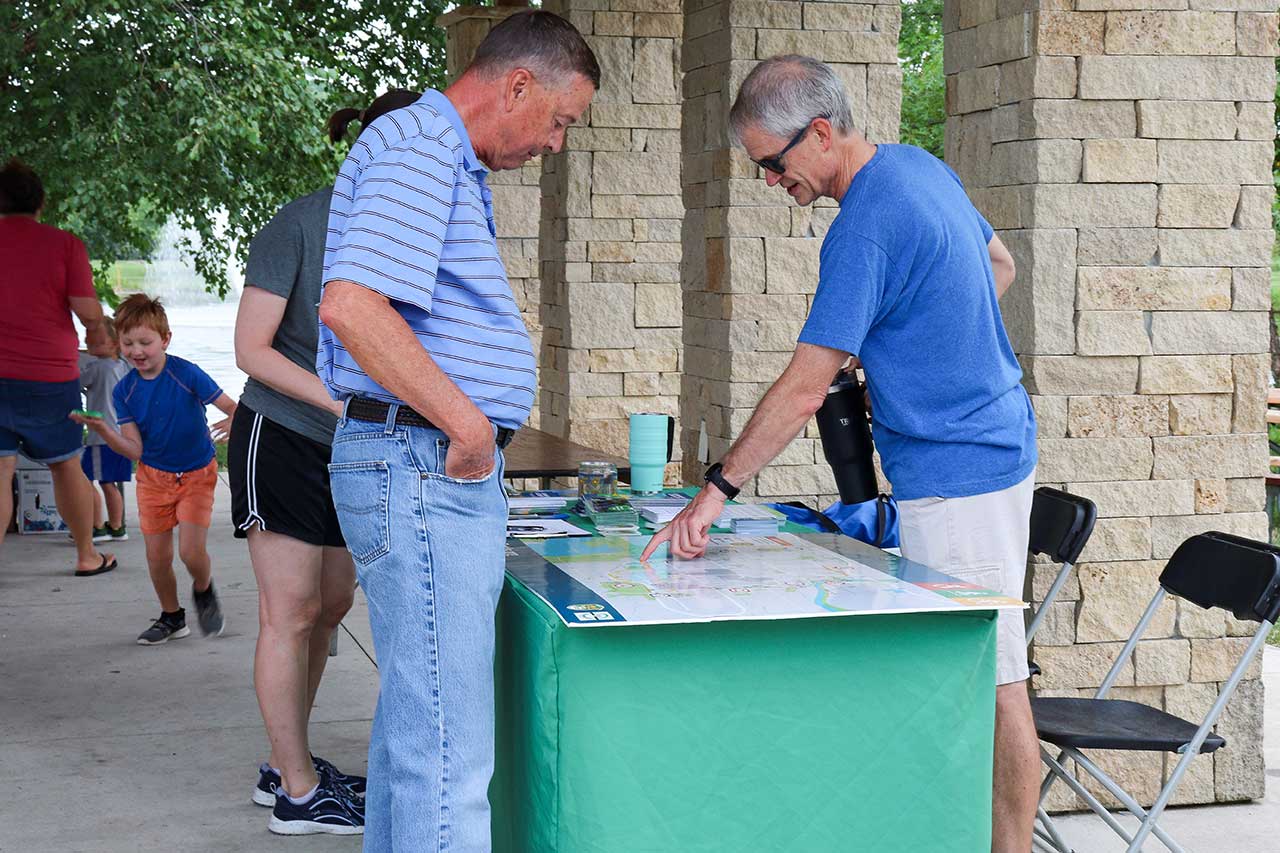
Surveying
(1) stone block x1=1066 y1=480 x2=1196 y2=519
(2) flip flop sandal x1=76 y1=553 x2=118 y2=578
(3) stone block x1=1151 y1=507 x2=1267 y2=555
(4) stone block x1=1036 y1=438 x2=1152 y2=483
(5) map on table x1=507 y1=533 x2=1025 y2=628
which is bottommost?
(2) flip flop sandal x1=76 y1=553 x2=118 y2=578

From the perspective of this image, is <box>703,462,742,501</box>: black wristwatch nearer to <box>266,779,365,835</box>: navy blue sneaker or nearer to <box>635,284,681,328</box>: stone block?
<box>266,779,365,835</box>: navy blue sneaker

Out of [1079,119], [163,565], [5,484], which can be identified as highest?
[1079,119]

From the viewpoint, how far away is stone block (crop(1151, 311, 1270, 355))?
163 inches

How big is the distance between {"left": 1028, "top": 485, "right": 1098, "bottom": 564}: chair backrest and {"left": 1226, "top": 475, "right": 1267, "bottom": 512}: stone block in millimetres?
736

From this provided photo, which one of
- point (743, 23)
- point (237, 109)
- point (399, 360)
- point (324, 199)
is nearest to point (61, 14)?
point (237, 109)

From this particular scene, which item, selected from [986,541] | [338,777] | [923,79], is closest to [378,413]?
[986,541]

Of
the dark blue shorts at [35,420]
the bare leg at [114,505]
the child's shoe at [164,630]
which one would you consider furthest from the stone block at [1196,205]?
the bare leg at [114,505]

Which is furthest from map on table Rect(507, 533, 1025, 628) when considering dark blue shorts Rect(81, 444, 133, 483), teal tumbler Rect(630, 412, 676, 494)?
dark blue shorts Rect(81, 444, 133, 483)

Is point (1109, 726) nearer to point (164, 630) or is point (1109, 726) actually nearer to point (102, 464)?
point (164, 630)

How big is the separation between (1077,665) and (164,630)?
369 centimetres

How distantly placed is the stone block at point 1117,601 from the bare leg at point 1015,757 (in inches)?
43.5

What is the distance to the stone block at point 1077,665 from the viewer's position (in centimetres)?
415

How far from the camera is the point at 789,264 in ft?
17.2

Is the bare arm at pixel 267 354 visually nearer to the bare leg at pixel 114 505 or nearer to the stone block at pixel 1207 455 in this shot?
the stone block at pixel 1207 455
